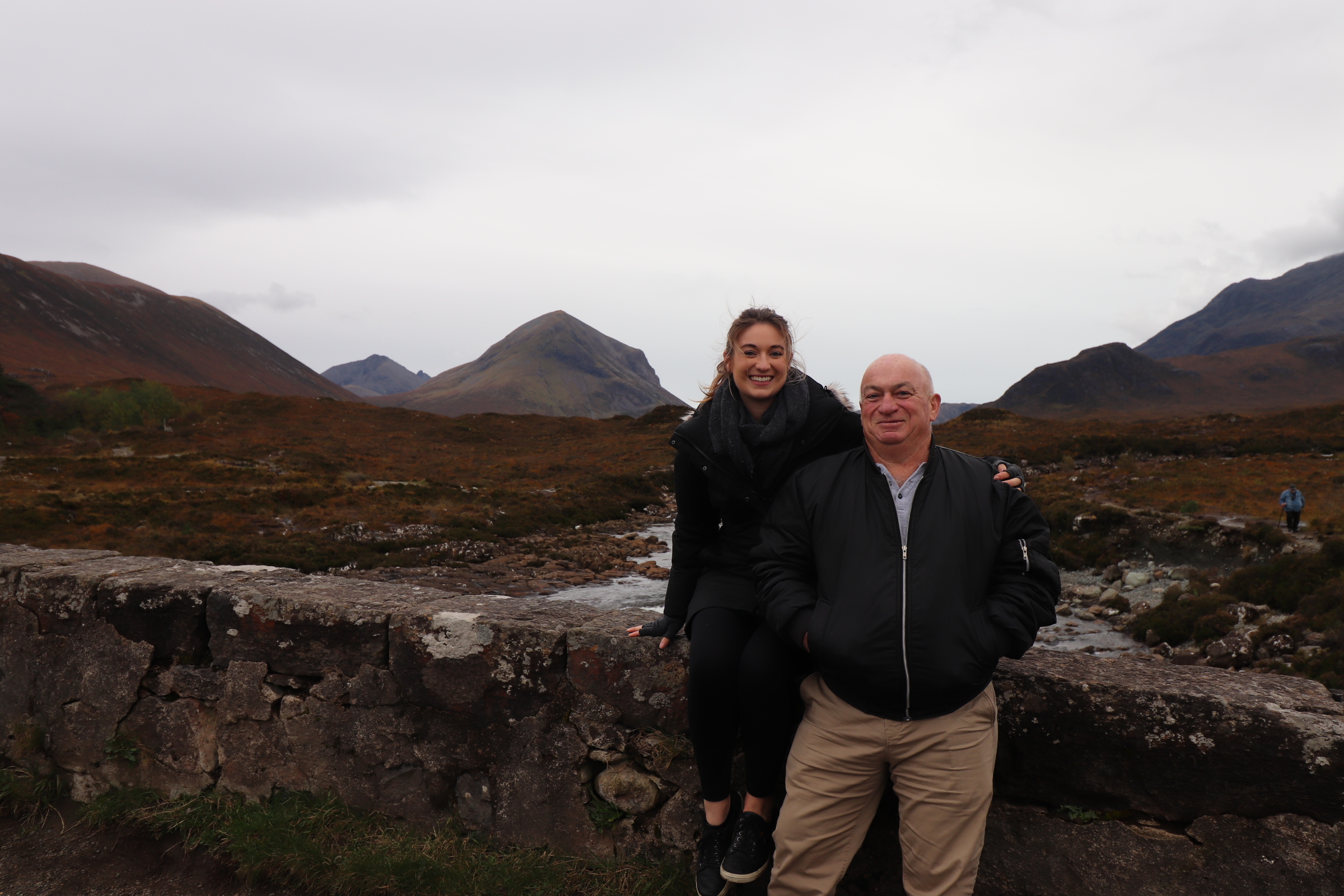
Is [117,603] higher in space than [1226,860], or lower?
higher

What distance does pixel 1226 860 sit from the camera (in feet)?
7.48

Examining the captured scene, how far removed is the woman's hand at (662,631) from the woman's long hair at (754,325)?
0.90 m

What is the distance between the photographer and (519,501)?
2852cm

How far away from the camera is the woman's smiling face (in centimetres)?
286

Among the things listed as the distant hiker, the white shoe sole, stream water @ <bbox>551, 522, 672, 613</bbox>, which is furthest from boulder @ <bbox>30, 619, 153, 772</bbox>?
the distant hiker

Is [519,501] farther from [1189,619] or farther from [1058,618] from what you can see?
[1189,619]

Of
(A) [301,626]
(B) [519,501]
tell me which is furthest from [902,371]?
(B) [519,501]

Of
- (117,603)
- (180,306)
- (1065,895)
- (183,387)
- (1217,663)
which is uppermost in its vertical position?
(180,306)

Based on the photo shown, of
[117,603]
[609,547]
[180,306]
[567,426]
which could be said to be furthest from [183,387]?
[180,306]

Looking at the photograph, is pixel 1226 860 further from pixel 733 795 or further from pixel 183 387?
pixel 183 387

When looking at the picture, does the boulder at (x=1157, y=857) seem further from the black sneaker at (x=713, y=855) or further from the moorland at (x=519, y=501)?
the moorland at (x=519, y=501)

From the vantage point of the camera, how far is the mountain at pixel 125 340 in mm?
105062

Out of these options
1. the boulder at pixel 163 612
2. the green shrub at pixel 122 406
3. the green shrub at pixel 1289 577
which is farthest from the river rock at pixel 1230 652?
the green shrub at pixel 122 406

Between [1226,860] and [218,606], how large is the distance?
4.17m
